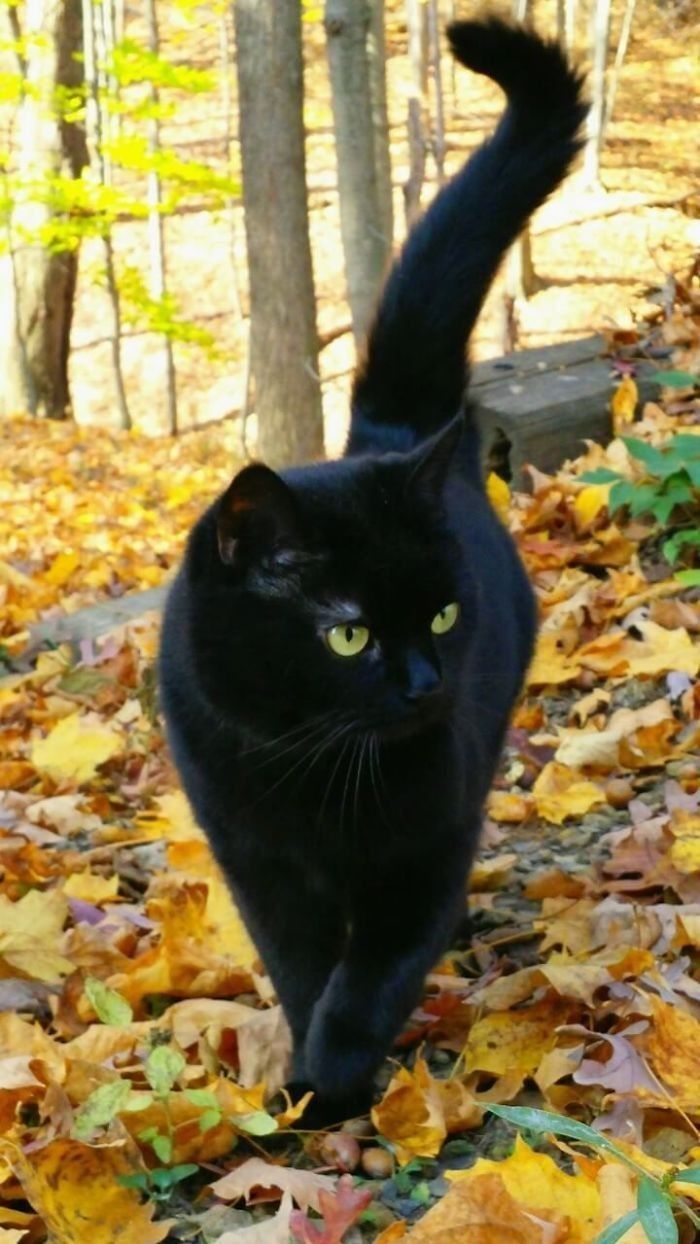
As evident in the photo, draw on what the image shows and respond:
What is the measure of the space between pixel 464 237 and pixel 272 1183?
1955 mm

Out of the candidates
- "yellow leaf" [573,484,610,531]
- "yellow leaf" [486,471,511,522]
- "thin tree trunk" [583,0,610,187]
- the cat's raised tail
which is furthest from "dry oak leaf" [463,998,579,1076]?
"thin tree trunk" [583,0,610,187]

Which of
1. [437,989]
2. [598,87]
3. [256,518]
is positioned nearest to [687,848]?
[437,989]

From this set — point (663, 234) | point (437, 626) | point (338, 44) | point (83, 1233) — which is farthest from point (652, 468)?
point (663, 234)

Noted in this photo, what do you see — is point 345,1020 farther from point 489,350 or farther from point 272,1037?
point 489,350

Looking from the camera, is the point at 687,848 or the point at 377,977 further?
the point at 687,848

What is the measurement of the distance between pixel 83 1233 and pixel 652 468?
107 inches

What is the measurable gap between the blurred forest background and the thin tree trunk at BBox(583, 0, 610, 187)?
0.06m

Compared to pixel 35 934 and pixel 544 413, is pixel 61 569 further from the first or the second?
pixel 35 934

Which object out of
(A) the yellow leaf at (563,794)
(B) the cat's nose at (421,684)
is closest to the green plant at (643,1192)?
(B) the cat's nose at (421,684)

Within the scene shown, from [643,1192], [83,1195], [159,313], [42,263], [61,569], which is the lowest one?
[159,313]

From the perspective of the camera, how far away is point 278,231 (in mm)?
7105

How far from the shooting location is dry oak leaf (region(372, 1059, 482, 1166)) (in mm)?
1998

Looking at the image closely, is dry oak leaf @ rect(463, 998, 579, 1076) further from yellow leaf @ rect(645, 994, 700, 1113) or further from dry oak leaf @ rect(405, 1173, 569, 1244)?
dry oak leaf @ rect(405, 1173, 569, 1244)

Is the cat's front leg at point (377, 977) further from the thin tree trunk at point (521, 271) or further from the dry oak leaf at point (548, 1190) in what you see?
the thin tree trunk at point (521, 271)
